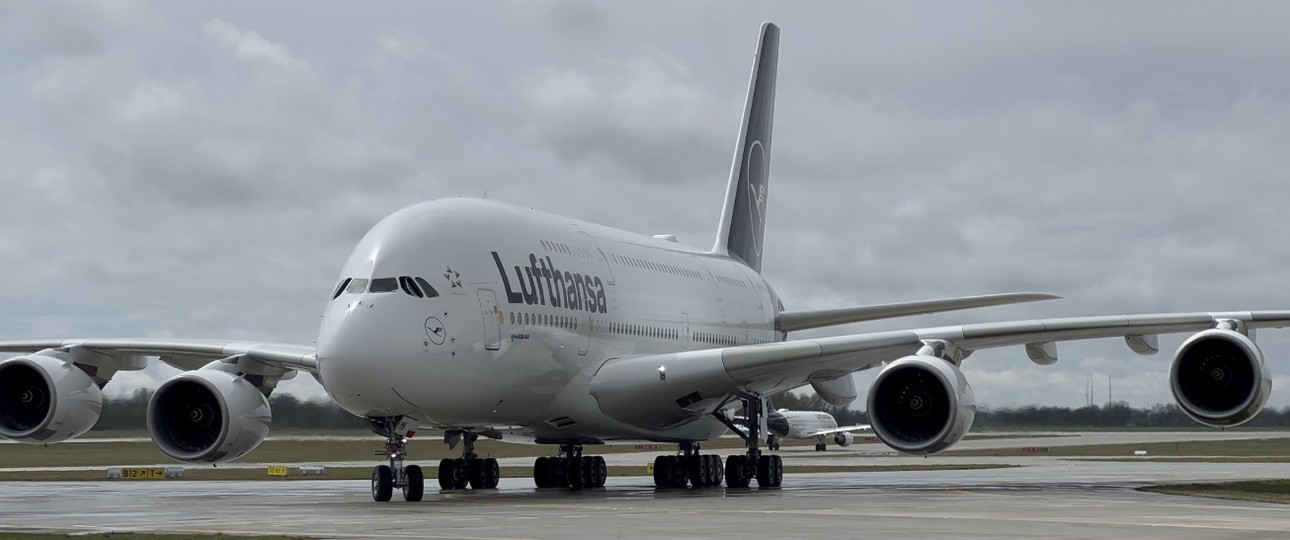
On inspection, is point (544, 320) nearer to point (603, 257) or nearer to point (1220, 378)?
→ point (603, 257)

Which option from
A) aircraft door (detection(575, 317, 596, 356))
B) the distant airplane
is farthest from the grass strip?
the distant airplane

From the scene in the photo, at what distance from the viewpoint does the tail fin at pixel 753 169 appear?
3272 centimetres

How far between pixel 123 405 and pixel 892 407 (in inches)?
1077

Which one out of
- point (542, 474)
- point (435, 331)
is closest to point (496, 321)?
point (435, 331)

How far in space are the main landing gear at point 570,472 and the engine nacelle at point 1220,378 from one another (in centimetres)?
874

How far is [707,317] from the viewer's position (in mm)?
27156

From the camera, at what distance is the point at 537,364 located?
2038 centimetres

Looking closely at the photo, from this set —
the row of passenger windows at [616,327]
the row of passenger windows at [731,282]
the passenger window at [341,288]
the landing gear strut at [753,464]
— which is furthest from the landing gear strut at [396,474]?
the row of passenger windows at [731,282]

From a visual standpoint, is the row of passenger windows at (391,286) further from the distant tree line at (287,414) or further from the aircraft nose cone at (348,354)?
the distant tree line at (287,414)

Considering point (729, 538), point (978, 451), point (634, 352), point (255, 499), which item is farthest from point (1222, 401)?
point (978, 451)

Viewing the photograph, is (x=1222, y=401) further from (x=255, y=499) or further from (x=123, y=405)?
(x=123, y=405)

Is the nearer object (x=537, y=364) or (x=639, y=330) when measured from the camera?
(x=537, y=364)

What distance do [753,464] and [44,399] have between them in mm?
10187

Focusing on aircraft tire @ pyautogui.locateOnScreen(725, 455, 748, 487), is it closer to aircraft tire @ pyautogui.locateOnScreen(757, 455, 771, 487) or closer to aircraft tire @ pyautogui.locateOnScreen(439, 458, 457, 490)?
aircraft tire @ pyautogui.locateOnScreen(757, 455, 771, 487)
